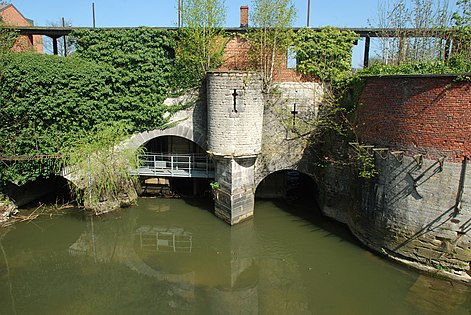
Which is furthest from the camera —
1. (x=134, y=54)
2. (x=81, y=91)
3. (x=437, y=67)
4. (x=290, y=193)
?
(x=290, y=193)

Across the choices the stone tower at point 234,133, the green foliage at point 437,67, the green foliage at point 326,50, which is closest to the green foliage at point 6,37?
the stone tower at point 234,133

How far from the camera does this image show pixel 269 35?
39.4 ft

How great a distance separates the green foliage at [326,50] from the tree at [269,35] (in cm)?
53

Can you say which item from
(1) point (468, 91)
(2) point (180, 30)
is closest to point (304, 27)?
(2) point (180, 30)

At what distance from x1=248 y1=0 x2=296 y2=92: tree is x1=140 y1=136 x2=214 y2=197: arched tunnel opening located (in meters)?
3.94

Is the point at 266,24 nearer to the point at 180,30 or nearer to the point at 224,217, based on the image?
the point at 180,30

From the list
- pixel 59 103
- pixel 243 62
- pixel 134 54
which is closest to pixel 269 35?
pixel 243 62

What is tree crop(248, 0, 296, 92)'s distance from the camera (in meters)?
11.8

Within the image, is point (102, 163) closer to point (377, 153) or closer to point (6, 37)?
point (6, 37)

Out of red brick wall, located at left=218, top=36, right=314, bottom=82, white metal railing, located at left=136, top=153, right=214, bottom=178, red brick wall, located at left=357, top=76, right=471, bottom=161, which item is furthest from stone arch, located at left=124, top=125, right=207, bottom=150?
red brick wall, located at left=357, top=76, right=471, bottom=161

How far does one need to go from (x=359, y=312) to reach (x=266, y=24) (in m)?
9.22

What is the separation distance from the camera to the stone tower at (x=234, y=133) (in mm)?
10969

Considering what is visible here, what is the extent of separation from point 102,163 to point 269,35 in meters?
7.17

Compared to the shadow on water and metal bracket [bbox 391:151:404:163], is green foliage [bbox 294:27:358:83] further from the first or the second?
the shadow on water
